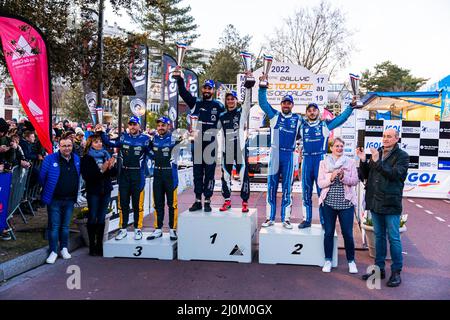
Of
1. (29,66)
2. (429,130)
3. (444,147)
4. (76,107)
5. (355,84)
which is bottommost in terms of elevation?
(444,147)

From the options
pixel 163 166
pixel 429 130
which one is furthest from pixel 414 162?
pixel 163 166

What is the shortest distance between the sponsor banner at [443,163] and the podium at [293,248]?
372 inches

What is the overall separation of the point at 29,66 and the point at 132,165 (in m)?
2.28

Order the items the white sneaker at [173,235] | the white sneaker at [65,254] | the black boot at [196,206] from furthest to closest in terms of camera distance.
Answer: the black boot at [196,206], the white sneaker at [173,235], the white sneaker at [65,254]

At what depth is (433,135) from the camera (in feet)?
45.6

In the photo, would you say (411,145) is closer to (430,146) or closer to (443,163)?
(430,146)

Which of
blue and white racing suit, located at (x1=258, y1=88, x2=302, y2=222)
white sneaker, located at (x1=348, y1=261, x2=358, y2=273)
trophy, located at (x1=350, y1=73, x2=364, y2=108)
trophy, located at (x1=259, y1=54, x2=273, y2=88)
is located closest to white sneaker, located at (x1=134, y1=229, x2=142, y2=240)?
blue and white racing suit, located at (x1=258, y1=88, x2=302, y2=222)

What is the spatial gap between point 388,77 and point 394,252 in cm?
5112

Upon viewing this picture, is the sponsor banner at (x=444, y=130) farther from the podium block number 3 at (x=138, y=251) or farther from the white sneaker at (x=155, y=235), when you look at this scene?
the podium block number 3 at (x=138, y=251)

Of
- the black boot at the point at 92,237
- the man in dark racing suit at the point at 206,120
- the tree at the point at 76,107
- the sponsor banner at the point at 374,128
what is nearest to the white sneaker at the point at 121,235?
the black boot at the point at 92,237

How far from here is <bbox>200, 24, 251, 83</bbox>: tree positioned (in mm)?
46125

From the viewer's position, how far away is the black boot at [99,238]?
22.1ft

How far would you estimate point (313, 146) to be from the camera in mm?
6594

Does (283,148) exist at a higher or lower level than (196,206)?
higher
